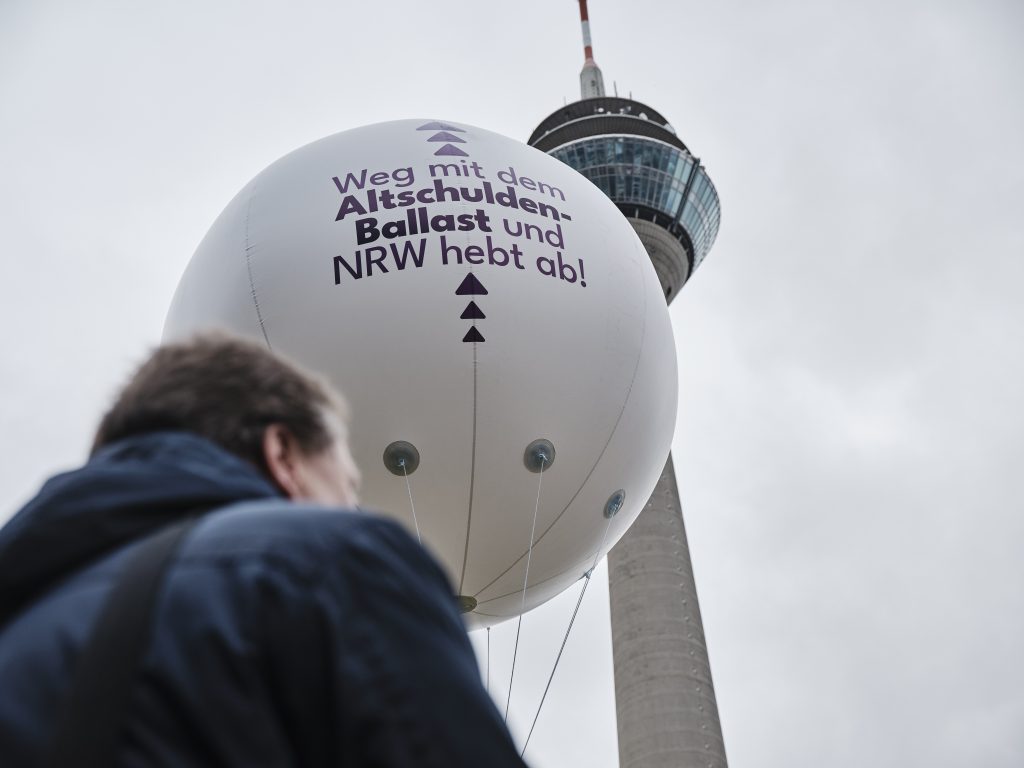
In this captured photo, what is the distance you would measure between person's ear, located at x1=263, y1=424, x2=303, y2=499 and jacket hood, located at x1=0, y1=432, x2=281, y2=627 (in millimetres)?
134

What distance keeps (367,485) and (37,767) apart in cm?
475

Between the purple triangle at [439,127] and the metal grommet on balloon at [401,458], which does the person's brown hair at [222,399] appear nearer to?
the metal grommet on balloon at [401,458]

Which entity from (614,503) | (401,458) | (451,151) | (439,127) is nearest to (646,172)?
(439,127)

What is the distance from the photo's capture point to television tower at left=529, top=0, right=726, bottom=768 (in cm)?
2694

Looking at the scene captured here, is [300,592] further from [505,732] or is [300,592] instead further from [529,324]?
[529,324]

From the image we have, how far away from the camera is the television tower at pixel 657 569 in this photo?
26938mm

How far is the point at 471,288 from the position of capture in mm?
5535

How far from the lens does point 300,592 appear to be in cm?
90

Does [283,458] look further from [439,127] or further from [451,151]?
[439,127]

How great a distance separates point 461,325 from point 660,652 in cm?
2407

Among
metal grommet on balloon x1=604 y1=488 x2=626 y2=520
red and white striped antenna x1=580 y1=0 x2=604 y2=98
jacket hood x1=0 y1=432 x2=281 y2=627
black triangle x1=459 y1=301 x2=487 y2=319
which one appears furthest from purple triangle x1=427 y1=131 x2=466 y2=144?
red and white striped antenna x1=580 y1=0 x2=604 y2=98

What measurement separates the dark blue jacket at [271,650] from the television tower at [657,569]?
2749cm

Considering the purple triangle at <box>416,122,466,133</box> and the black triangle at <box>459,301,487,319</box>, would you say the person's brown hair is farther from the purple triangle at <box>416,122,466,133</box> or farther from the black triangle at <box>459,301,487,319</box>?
the purple triangle at <box>416,122,466,133</box>

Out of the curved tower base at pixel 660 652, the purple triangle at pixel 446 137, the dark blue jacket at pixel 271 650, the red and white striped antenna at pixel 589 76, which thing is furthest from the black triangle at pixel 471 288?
the red and white striped antenna at pixel 589 76
